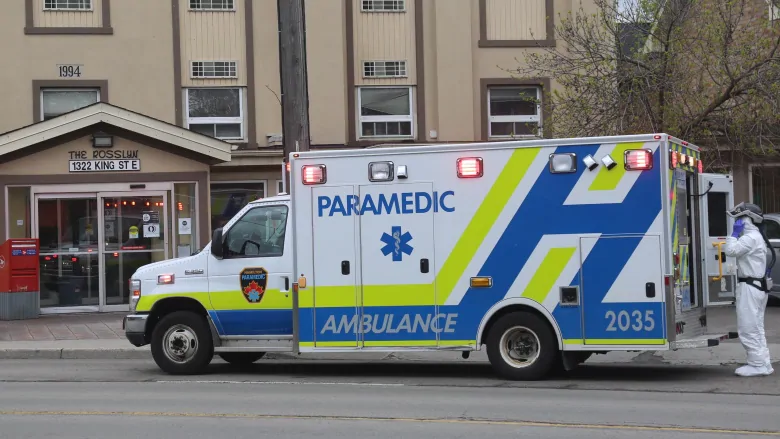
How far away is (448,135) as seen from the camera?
23297 mm

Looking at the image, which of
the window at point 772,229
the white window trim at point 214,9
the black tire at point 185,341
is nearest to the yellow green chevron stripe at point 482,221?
the black tire at point 185,341

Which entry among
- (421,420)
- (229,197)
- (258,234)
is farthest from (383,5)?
(421,420)

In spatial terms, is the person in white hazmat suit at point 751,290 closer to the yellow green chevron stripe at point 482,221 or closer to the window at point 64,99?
the yellow green chevron stripe at point 482,221

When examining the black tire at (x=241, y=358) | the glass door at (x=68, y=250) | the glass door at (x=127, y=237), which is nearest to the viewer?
the black tire at (x=241, y=358)

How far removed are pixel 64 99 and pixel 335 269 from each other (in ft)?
42.3

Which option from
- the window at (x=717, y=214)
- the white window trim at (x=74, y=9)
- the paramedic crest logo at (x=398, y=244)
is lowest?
the paramedic crest logo at (x=398, y=244)

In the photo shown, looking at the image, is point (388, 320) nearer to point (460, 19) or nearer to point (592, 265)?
point (592, 265)

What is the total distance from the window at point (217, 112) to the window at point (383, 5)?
3547 mm

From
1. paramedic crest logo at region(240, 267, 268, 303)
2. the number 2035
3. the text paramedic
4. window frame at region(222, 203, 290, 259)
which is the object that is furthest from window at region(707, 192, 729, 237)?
paramedic crest logo at region(240, 267, 268, 303)

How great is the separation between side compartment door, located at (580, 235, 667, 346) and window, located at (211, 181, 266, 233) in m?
12.9

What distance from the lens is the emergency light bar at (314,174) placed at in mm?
12102

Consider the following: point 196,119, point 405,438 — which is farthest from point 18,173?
point 405,438

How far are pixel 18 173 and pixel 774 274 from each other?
15004 millimetres

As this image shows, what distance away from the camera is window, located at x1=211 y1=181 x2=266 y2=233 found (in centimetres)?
2294
